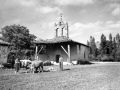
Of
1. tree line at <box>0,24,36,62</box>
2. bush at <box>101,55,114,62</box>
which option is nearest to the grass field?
tree line at <box>0,24,36,62</box>

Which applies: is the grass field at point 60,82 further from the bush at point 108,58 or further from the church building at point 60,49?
the bush at point 108,58

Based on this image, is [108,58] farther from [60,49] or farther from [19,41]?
[19,41]

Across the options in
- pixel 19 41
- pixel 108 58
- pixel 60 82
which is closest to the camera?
pixel 60 82

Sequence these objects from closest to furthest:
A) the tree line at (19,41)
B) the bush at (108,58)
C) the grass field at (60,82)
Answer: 1. the grass field at (60,82)
2. the tree line at (19,41)
3. the bush at (108,58)

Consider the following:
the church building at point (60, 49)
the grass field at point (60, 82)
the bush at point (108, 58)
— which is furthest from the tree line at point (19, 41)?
the bush at point (108, 58)

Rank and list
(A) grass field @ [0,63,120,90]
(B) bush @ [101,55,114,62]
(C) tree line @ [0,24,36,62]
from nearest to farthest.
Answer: (A) grass field @ [0,63,120,90], (C) tree line @ [0,24,36,62], (B) bush @ [101,55,114,62]

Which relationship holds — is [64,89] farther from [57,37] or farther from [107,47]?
[107,47]

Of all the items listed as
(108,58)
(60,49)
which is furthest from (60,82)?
(108,58)

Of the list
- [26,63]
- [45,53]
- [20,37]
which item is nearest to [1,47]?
[20,37]

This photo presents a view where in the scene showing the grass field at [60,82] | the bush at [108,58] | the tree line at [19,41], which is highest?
the tree line at [19,41]

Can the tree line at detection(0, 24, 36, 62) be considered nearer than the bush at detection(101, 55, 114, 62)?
Yes

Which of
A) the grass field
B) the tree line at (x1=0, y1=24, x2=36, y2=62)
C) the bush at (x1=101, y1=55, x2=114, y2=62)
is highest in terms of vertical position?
the tree line at (x1=0, y1=24, x2=36, y2=62)

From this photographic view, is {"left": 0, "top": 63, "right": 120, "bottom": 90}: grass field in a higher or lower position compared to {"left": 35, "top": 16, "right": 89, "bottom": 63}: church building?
lower

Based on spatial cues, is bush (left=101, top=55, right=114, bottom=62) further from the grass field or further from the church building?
the grass field
